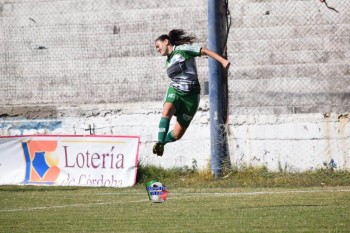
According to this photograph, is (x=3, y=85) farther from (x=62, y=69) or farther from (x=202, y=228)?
(x=202, y=228)

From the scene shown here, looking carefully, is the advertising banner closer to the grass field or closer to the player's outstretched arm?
the grass field

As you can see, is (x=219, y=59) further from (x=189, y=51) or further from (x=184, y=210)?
(x=184, y=210)

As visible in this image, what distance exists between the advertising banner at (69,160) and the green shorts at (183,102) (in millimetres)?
3680

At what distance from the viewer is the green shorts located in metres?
12.6

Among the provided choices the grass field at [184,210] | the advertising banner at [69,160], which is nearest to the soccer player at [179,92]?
the grass field at [184,210]

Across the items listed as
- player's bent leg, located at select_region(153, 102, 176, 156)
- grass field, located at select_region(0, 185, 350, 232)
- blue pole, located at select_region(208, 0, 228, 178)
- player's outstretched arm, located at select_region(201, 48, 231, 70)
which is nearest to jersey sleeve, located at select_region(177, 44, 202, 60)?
player's outstretched arm, located at select_region(201, 48, 231, 70)

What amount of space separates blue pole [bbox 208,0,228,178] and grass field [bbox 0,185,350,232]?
1.88 meters

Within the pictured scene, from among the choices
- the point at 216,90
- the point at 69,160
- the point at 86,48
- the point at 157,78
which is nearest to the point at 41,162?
the point at 69,160

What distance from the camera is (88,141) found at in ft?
54.4

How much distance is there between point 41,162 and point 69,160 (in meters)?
0.59

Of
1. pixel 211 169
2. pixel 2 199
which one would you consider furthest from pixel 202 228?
pixel 211 169

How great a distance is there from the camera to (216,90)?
16656mm

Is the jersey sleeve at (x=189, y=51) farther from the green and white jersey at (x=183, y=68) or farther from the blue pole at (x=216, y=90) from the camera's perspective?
the blue pole at (x=216, y=90)

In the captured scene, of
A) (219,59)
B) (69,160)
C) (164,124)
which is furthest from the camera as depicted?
(69,160)
